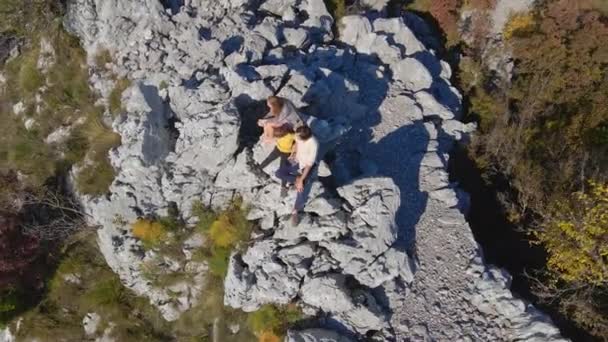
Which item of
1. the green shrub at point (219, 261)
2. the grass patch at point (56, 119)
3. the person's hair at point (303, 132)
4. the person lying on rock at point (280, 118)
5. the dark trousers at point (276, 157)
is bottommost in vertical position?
the green shrub at point (219, 261)

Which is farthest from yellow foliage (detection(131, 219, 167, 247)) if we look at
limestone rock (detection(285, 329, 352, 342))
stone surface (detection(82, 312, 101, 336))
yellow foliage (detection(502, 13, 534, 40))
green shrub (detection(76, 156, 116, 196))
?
yellow foliage (detection(502, 13, 534, 40))

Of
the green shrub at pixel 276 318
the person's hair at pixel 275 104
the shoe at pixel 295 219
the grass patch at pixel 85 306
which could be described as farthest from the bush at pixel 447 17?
the grass patch at pixel 85 306

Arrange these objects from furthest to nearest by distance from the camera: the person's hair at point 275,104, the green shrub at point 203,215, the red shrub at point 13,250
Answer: the red shrub at point 13,250
the green shrub at point 203,215
the person's hair at point 275,104

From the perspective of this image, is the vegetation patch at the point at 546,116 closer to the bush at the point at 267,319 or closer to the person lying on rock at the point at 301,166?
the person lying on rock at the point at 301,166

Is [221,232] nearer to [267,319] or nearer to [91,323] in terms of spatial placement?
[267,319]

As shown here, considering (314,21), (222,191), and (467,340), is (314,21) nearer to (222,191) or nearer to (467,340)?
(222,191)

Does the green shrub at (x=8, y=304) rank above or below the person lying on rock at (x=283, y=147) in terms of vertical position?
below

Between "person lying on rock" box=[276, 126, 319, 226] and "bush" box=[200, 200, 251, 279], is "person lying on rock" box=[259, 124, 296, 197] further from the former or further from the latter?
"bush" box=[200, 200, 251, 279]
